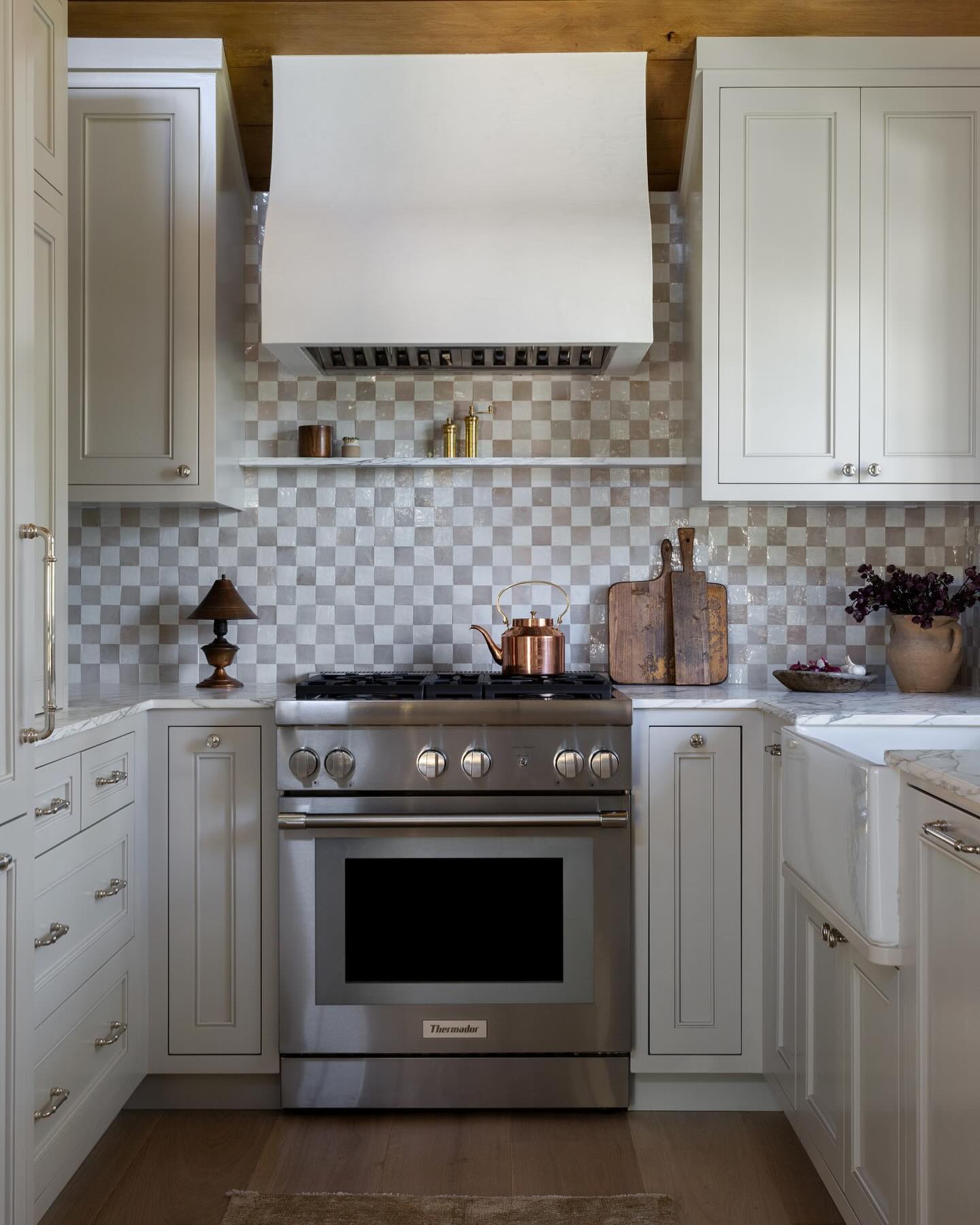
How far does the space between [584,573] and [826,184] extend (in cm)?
118

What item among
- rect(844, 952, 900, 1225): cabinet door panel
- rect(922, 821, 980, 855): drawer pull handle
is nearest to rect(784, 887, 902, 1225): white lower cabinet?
rect(844, 952, 900, 1225): cabinet door panel

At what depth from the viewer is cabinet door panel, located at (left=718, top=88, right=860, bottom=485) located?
2566 mm

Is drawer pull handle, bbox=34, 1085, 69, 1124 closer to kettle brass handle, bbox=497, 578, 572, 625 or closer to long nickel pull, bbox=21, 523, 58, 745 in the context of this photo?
long nickel pull, bbox=21, 523, 58, 745

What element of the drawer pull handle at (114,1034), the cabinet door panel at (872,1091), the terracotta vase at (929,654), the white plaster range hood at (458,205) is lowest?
the drawer pull handle at (114,1034)

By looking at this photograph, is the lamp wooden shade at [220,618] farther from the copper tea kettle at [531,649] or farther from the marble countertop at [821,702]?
the marble countertop at [821,702]

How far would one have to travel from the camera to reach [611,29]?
2625 mm

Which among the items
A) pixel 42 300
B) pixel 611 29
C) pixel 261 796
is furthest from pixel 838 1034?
pixel 611 29

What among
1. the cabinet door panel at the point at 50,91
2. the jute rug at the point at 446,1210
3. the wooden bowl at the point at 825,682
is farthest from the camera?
the wooden bowl at the point at 825,682

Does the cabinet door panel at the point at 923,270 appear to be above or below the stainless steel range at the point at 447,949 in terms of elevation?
above

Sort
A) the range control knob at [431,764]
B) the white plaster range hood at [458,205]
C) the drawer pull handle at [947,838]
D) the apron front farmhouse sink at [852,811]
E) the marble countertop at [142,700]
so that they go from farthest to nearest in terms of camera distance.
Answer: the white plaster range hood at [458,205] → the range control knob at [431,764] → the marble countertop at [142,700] → the apron front farmhouse sink at [852,811] → the drawer pull handle at [947,838]

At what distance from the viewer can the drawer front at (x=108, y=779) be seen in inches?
82.5

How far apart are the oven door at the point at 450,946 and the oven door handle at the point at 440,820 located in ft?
0.06

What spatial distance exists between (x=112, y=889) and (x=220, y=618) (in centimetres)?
79

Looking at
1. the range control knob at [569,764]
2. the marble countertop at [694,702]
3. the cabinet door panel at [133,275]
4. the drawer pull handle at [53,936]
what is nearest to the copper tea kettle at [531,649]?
the marble countertop at [694,702]
